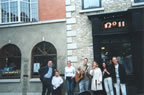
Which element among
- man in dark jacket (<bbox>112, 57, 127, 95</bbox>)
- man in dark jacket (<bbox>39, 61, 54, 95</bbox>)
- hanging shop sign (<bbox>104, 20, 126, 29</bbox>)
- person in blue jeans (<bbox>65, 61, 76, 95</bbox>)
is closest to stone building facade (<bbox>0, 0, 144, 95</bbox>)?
hanging shop sign (<bbox>104, 20, 126, 29</bbox>)

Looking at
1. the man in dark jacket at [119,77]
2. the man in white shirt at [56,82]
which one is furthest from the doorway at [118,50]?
the man in white shirt at [56,82]

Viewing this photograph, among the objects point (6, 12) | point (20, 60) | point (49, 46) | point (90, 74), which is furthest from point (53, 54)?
point (6, 12)

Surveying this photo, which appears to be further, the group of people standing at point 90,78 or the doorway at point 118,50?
the doorway at point 118,50

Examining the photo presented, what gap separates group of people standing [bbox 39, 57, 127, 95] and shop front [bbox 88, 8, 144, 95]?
112 cm

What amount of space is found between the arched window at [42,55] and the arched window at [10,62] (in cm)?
109

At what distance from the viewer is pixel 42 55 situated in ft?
36.3

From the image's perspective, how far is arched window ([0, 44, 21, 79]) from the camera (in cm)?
1146

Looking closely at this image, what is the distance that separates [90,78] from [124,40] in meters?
2.88

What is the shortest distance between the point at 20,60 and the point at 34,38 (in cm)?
175

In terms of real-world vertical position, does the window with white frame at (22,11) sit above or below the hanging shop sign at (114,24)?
above

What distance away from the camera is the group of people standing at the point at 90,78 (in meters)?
8.02

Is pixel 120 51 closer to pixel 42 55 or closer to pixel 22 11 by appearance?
pixel 42 55

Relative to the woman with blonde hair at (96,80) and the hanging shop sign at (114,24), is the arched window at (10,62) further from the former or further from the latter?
the hanging shop sign at (114,24)

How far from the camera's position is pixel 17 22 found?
11.6 m
